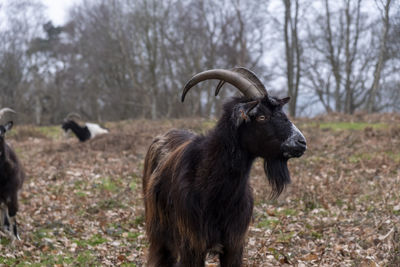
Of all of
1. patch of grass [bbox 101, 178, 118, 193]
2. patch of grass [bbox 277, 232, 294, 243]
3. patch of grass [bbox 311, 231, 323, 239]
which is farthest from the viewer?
patch of grass [bbox 101, 178, 118, 193]

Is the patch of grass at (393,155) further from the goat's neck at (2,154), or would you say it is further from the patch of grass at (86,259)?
the goat's neck at (2,154)

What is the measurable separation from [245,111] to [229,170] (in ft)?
1.79

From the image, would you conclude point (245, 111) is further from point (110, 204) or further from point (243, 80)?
point (110, 204)

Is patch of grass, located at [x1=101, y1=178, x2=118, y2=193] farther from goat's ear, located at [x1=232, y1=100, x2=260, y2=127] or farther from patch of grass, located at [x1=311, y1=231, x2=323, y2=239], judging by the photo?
goat's ear, located at [x1=232, y1=100, x2=260, y2=127]

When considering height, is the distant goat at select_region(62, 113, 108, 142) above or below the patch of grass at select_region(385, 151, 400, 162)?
above

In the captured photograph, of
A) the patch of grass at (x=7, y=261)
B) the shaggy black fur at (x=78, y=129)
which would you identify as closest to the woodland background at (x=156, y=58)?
the shaggy black fur at (x=78, y=129)

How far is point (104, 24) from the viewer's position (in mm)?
32531

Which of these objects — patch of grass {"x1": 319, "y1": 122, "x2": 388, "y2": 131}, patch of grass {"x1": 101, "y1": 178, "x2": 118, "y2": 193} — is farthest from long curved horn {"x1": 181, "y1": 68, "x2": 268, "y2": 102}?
patch of grass {"x1": 319, "y1": 122, "x2": 388, "y2": 131}

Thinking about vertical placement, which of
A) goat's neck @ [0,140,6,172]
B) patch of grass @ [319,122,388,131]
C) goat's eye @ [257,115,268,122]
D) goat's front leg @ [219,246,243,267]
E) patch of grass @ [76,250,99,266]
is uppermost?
patch of grass @ [319,122,388,131]

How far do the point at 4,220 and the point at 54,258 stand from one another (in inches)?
64.7

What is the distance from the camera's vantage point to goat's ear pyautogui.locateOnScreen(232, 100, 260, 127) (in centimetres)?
370

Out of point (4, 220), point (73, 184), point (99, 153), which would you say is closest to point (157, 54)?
point (99, 153)

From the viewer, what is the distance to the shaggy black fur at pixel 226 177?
3730 mm

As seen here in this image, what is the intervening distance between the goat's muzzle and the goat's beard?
242mm
